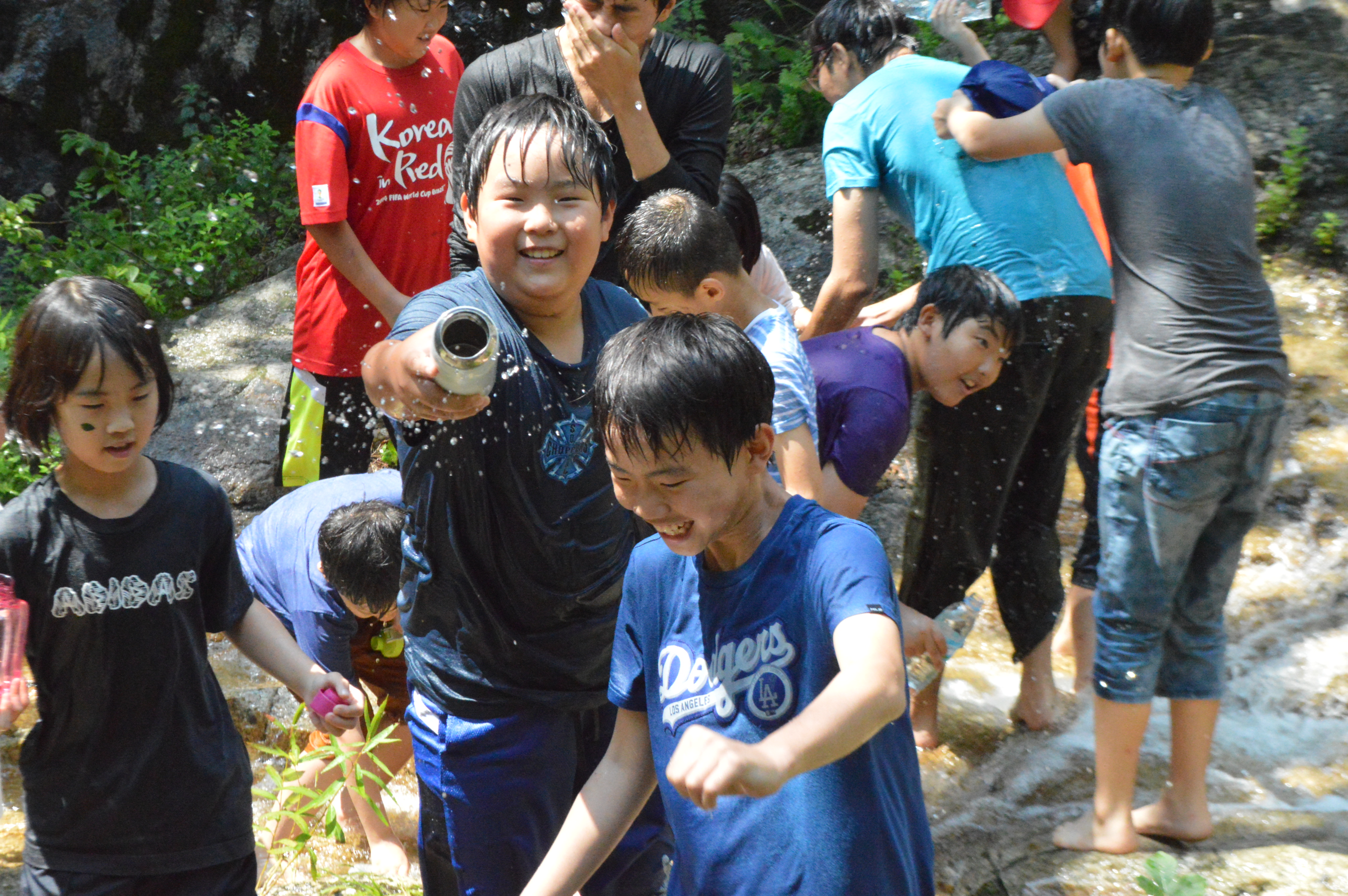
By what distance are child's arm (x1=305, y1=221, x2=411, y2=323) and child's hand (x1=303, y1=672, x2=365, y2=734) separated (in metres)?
1.56

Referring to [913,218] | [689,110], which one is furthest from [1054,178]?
[689,110]

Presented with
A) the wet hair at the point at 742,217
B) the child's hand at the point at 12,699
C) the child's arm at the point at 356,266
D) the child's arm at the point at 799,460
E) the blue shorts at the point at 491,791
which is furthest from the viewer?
the child's arm at the point at 356,266

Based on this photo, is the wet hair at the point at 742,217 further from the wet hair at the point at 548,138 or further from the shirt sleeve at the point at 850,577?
the shirt sleeve at the point at 850,577

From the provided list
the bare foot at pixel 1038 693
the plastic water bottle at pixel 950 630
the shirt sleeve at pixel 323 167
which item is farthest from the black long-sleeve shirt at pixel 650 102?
the bare foot at pixel 1038 693

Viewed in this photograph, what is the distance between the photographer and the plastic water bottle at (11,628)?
6.75 feet

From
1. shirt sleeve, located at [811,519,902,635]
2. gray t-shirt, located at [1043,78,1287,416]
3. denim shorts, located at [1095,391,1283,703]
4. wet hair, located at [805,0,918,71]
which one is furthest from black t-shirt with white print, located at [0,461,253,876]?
wet hair, located at [805,0,918,71]

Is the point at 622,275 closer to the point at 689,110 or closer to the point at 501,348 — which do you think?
the point at 689,110

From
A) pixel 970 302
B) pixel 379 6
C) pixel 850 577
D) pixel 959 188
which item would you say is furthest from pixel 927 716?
pixel 379 6

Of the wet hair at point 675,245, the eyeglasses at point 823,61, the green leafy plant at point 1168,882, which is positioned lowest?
the green leafy plant at point 1168,882

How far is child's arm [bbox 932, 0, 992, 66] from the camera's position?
389 centimetres

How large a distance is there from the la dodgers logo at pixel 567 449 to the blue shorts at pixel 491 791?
45 centimetres

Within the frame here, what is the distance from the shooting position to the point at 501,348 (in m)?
2.12

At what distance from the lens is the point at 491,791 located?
7.36 feet

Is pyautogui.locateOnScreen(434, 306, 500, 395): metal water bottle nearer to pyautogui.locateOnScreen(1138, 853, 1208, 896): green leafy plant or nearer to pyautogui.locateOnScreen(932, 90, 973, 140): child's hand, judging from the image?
pyautogui.locateOnScreen(1138, 853, 1208, 896): green leafy plant
